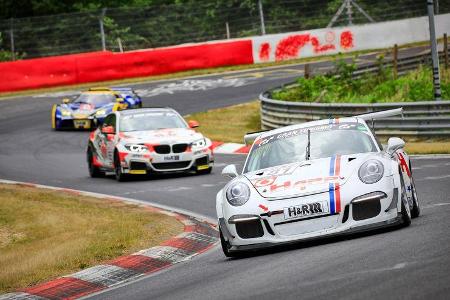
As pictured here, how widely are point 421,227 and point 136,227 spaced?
4692 mm

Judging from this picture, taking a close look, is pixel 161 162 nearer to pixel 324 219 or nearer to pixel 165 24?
pixel 324 219

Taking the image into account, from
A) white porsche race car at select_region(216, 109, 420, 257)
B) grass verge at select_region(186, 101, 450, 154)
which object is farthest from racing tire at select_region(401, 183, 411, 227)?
grass verge at select_region(186, 101, 450, 154)

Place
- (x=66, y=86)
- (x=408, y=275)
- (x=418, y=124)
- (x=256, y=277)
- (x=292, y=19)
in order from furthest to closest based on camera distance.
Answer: (x=292, y=19) < (x=66, y=86) < (x=418, y=124) < (x=256, y=277) < (x=408, y=275)

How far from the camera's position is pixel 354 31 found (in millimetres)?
49375

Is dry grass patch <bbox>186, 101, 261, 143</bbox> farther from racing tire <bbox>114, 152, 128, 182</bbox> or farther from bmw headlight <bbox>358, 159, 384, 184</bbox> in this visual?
bmw headlight <bbox>358, 159, 384, 184</bbox>

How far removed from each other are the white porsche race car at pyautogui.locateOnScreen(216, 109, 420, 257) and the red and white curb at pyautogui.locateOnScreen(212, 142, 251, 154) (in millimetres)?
14483

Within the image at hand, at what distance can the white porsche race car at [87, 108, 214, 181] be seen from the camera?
68.8 ft

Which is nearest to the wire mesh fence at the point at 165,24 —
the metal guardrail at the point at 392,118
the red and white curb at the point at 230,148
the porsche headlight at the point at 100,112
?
the porsche headlight at the point at 100,112

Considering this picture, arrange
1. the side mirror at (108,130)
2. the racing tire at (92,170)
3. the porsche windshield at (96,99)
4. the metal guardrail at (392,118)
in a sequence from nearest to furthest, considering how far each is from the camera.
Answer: the side mirror at (108,130), the racing tire at (92,170), the metal guardrail at (392,118), the porsche windshield at (96,99)

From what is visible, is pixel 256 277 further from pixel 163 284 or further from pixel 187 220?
pixel 187 220

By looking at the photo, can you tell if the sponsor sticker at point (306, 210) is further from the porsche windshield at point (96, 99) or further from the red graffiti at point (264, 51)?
the red graffiti at point (264, 51)

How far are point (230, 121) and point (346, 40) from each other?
58.1 ft

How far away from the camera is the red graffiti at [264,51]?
156 ft

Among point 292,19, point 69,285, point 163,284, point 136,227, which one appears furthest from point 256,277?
point 292,19
